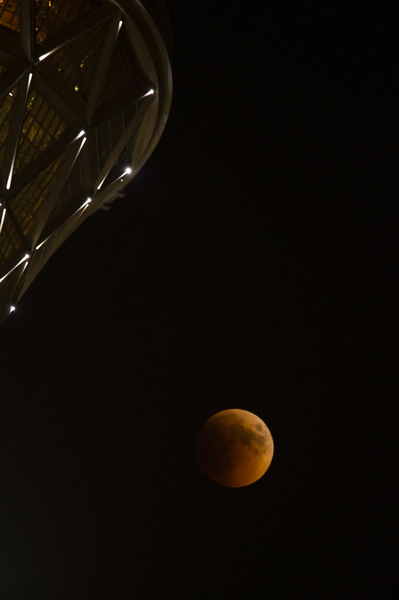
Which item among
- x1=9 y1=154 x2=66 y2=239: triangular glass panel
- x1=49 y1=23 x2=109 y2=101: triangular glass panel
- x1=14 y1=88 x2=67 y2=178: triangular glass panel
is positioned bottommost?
x1=9 y1=154 x2=66 y2=239: triangular glass panel

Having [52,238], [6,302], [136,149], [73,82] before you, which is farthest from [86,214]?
[73,82]

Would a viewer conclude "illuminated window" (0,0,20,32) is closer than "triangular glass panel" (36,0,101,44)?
Yes

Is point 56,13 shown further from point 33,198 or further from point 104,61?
point 33,198

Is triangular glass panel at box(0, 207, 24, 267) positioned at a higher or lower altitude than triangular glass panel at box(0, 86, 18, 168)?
lower

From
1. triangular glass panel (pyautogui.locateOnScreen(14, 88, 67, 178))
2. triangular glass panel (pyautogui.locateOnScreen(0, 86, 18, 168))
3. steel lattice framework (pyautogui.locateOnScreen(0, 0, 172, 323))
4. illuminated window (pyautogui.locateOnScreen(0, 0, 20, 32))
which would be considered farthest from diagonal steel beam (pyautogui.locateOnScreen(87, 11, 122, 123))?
illuminated window (pyautogui.locateOnScreen(0, 0, 20, 32))

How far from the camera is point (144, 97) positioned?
59.0ft

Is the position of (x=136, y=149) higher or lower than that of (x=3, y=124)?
higher

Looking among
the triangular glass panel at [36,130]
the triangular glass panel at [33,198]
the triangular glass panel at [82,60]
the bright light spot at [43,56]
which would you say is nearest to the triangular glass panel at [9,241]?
the triangular glass panel at [33,198]

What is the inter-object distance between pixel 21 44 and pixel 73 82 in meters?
2.17

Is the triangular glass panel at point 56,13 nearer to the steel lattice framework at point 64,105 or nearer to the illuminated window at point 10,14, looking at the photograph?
the steel lattice framework at point 64,105

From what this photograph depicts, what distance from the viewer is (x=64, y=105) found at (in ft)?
50.9

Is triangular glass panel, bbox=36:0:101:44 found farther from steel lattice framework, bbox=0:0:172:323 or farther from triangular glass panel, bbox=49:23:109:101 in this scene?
triangular glass panel, bbox=49:23:109:101

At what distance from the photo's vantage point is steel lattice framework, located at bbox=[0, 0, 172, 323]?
14055 millimetres

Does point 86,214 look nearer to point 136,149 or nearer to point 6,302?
point 136,149
